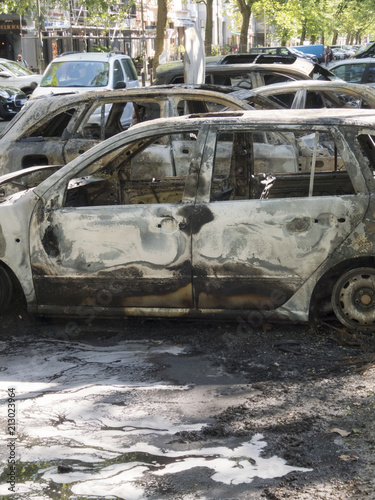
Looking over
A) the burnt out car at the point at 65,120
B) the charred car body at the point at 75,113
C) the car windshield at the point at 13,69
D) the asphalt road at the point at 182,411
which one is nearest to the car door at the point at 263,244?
the asphalt road at the point at 182,411

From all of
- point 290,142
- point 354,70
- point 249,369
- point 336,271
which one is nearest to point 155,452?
point 249,369

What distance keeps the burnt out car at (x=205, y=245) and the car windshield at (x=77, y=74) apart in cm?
1353

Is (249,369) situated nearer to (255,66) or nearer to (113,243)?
(113,243)

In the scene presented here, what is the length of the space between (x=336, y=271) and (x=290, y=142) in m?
3.52

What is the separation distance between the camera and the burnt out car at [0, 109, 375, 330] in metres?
5.34

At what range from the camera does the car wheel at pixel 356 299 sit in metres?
5.37

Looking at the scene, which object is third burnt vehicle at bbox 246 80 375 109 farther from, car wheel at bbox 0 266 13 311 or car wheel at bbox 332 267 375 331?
car wheel at bbox 0 266 13 311

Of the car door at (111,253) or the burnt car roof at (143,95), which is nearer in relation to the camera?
the car door at (111,253)

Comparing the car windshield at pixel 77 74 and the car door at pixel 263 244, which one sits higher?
the car windshield at pixel 77 74

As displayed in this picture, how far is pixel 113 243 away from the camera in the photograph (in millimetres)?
5547

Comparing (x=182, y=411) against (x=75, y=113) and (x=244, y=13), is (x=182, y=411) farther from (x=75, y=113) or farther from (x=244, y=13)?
(x=244, y=13)

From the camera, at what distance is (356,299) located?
540cm

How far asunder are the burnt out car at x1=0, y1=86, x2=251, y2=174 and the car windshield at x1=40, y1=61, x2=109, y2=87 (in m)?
9.38

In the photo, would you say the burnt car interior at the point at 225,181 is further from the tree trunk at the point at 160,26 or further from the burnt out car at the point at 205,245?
the tree trunk at the point at 160,26
